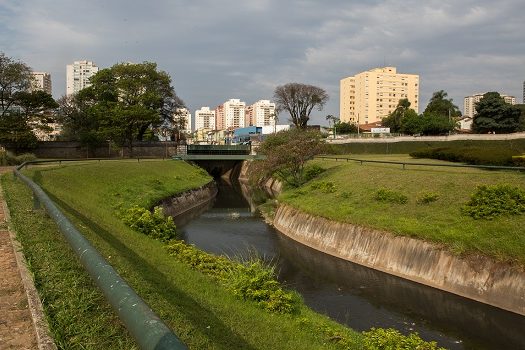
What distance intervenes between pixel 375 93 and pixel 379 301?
16293 cm

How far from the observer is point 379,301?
1650cm

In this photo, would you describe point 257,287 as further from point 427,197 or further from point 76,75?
point 76,75

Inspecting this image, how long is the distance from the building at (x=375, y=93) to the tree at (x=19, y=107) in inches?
5098

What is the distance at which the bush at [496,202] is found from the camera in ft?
57.8

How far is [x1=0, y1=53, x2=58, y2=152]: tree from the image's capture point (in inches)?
2168

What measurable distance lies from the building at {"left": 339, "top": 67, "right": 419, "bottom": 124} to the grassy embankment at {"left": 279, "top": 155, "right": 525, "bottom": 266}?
142 metres

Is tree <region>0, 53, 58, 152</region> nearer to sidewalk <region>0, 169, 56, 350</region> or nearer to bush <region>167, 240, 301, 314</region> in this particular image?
bush <region>167, 240, 301, 314</region>

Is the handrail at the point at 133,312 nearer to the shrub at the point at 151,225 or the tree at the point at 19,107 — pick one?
the shrub at the point at 151,225

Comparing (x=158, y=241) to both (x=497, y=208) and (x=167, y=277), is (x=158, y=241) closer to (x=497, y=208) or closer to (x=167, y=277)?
(x=167, y=277)

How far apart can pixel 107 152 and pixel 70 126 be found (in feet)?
25.4

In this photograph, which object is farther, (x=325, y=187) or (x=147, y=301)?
(x=325, y=187)

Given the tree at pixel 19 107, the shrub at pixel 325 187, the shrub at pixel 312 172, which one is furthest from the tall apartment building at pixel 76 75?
the shrub at pixel 325 187

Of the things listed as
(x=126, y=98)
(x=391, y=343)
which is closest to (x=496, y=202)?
(x=391, y=343)

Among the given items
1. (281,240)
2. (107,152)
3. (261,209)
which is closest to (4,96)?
(107,152)
